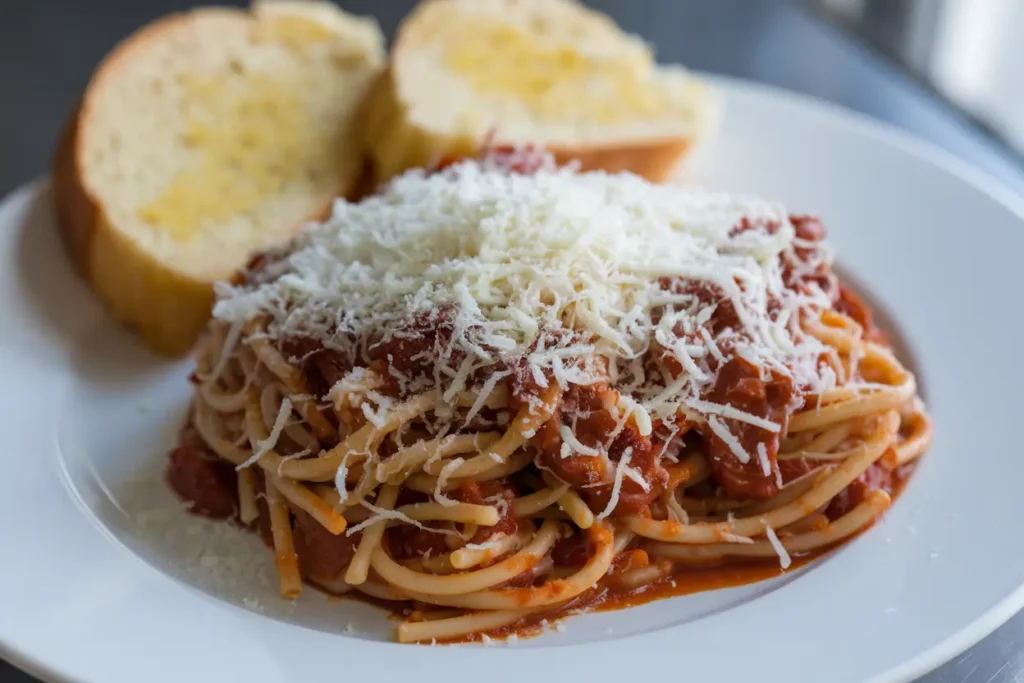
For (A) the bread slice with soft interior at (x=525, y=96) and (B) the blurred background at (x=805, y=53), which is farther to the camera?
(B) the blurred background at (x=805, y=53)

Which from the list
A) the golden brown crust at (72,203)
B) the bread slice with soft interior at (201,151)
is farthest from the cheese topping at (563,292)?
the golden brown crust at (72,203)

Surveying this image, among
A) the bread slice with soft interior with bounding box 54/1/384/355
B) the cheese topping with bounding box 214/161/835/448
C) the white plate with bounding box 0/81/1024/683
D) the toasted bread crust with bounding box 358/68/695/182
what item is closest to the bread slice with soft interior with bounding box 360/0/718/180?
the toasted bread crust with bounding box 358/68/695/182

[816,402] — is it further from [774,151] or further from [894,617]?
[774,151]

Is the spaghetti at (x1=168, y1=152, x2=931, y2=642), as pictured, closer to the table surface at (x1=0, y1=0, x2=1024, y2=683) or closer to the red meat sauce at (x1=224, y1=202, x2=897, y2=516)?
the red meat sauce at (x1=224, y1=202, x2=897, y2=516)

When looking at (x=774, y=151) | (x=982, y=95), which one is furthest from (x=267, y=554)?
(x=982, y=95)

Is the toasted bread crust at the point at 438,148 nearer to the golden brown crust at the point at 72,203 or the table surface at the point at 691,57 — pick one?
the golden brown crust at the point at 72,203

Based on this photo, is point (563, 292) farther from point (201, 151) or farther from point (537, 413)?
point (201, 151)
